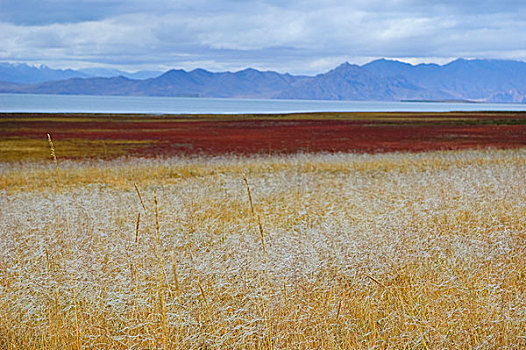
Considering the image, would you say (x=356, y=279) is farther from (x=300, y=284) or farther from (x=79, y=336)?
(x=79, y=336)

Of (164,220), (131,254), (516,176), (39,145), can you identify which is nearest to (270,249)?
(131,254)

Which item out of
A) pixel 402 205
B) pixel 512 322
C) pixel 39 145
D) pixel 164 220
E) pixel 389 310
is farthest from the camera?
pixel 39 145

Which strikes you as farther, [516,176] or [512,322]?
[516,176]

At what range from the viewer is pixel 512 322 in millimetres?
4758

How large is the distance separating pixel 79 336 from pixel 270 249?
2.65 m

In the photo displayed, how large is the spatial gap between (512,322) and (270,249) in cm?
293

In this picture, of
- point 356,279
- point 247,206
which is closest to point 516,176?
point 247,206

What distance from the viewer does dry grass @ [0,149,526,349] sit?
15.5ft

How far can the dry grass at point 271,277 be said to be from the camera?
471 centimetres

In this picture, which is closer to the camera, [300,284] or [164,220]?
[300,284]

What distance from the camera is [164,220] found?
1000 centimetres

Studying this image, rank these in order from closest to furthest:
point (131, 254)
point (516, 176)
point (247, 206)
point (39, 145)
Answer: point (131, 254) < point (247, 206) < point (516, 176) < point (39, 145)

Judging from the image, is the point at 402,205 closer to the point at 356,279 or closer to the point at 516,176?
the point at 356,279

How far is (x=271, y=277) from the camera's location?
580 centimetres
